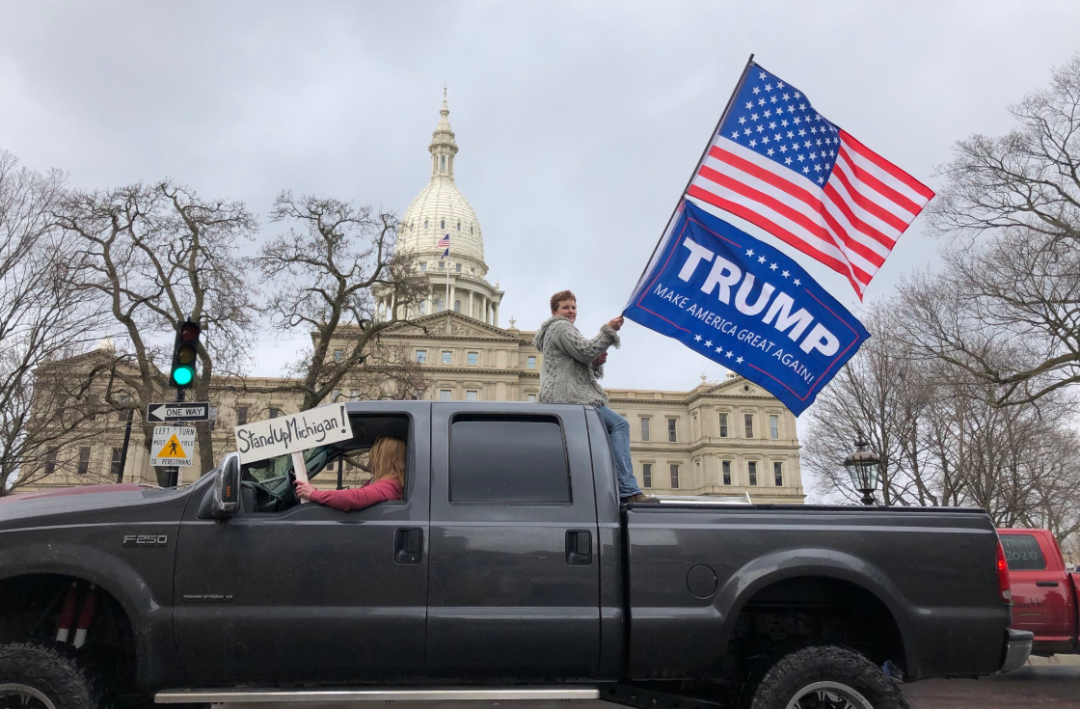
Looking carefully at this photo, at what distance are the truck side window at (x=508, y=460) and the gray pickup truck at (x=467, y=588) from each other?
0.04 ft

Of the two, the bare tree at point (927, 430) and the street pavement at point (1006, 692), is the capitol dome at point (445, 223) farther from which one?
the street pavement at point (1006, 692)

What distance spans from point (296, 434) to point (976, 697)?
752 cm

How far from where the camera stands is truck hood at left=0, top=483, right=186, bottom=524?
416 cm

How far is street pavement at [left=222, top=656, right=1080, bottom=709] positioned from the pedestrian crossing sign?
522cm

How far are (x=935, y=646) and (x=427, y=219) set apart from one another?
112298 millimetres

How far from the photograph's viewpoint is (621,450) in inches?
201

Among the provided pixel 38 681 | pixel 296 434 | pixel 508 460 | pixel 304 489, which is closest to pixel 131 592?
pixel 38 681

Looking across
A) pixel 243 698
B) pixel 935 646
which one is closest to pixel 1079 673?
pixel 935 646

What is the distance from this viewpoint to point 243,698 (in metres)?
3.87

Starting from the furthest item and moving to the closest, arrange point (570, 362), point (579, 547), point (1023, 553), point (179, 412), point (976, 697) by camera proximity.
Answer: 1. point (179, 412)
2. point (1023, 553)
3. point (976, 697)
4. point (570, 362)
5. point (579, 547)

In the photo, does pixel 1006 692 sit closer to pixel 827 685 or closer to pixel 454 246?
pixel 827 685

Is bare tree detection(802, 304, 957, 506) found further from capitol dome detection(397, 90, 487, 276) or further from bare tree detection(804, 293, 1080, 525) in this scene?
capitol dome detection(397, 90, 487, 276)

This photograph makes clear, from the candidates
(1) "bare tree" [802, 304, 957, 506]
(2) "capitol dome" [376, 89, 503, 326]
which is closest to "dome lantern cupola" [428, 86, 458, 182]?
(2) "capitol dome" [376, 89, 503, 326]

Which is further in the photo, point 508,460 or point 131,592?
point 508,460
